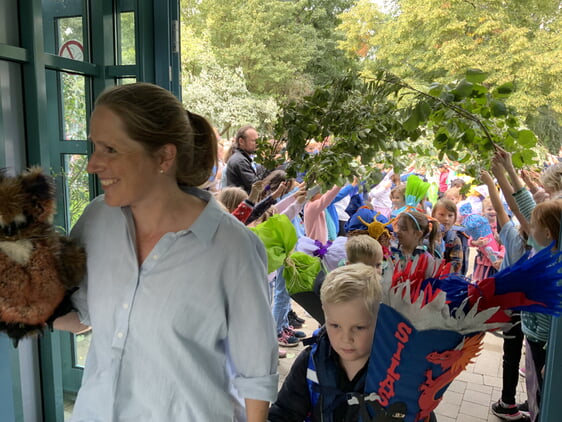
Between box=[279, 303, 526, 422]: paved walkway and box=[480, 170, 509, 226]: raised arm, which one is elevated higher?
box=[480, 170, 509, 226]: raised arm

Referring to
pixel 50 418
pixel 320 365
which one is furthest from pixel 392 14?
pixel 50 418

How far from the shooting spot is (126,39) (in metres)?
2.33

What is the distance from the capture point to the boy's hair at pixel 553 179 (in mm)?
2793

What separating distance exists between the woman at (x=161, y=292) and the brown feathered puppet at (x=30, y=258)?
9 centimetres

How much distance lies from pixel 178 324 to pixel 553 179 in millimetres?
2502

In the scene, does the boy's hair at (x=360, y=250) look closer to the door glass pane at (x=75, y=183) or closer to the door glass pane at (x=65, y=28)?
the door glass pane at (x=75, y=183)

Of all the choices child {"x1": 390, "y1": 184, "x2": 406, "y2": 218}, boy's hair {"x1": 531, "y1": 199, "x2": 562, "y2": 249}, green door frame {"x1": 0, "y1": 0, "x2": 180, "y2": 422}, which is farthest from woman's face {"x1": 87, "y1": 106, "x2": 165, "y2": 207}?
child {"x1": 390, "y1": 184, "x2": 406, "y2": 218}

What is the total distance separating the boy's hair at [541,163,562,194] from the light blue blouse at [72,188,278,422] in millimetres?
2240

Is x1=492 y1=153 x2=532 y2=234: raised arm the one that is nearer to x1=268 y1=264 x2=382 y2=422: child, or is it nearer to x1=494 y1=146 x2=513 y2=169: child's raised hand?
x1=494 y1=146 x2=513 y2=169: child's raised hand

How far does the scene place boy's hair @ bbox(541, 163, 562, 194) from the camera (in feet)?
9.16

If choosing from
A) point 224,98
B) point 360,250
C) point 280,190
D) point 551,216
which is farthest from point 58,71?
point 224,98

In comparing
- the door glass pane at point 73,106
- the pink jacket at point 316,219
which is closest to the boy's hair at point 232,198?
the pink jacket at point 316,219

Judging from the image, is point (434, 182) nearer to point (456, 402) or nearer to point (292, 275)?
point (456, 402)

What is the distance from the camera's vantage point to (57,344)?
7.27 ft
